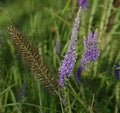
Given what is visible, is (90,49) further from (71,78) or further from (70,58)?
(71,78)

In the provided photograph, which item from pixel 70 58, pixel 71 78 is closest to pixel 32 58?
pixel 70 58

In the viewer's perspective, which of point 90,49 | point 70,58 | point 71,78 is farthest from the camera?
point 71,78

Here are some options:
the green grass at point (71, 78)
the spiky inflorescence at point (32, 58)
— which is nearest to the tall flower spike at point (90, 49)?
the green grass at point (71, 78)

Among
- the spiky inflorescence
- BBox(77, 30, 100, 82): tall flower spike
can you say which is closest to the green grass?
BBox(77, 30, 100, 82): tall flower spike

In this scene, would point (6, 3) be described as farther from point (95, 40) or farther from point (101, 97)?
point (95, 40)

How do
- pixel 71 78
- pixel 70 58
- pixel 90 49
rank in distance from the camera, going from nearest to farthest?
pixel 70 58 < pixel 90 49 < pixel 71 78

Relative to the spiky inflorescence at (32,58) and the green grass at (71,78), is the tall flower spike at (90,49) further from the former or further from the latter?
the spiky inflorescence at (32,58)

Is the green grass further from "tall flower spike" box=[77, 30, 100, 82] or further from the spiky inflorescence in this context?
the spiky inflorescence

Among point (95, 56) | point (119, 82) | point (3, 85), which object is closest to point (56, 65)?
point (3, 85)

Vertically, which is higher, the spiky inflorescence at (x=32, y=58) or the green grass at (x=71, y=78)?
the spiky inflorescence at (x=32, y=58)
